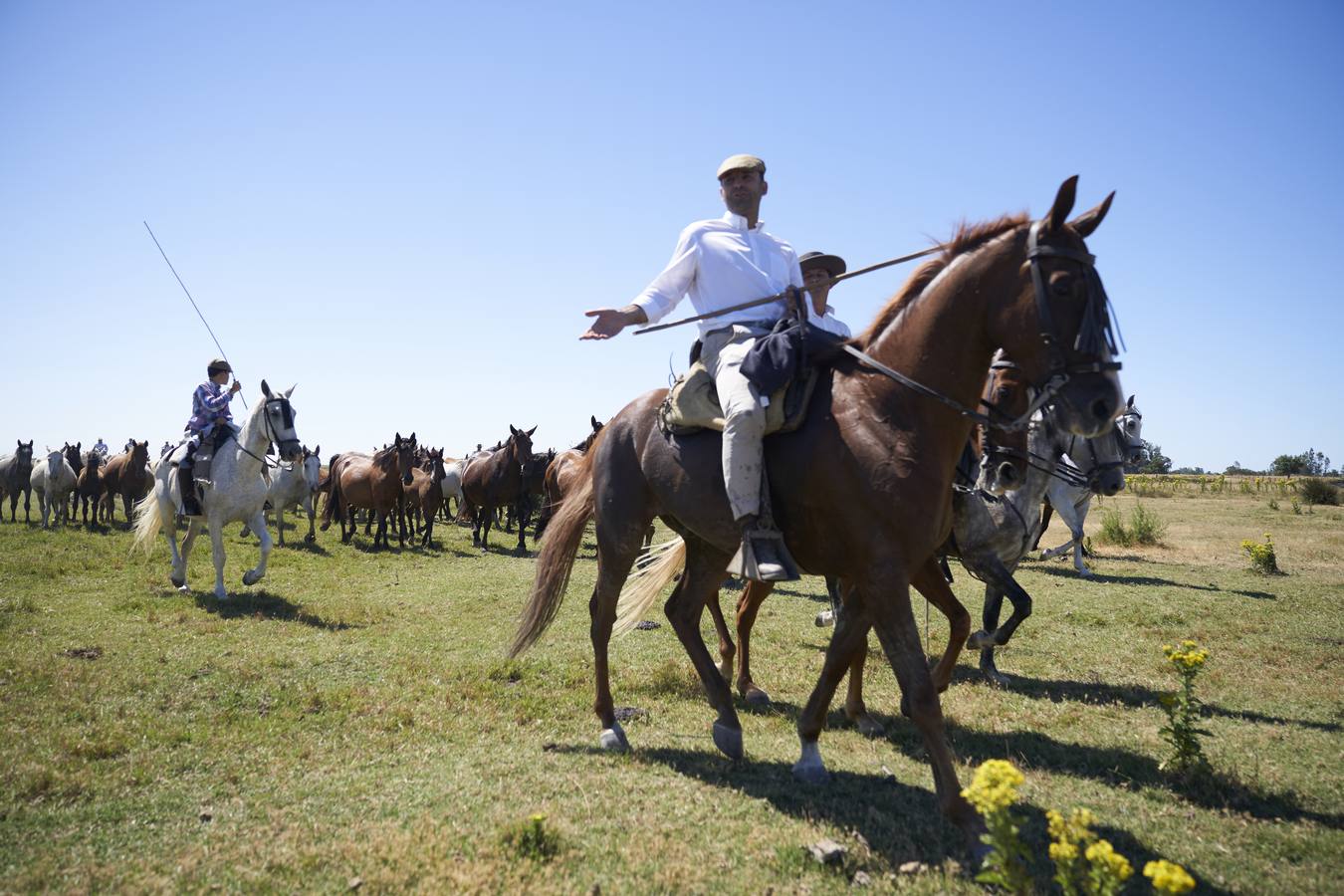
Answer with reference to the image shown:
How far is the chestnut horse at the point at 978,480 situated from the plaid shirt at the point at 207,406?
7932 millimetres

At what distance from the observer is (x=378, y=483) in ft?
62.0

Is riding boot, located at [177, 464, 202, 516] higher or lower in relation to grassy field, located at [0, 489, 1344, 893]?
higher

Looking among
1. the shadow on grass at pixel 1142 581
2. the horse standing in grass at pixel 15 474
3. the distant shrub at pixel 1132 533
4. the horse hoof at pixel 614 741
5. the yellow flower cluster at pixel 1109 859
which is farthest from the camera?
the horse standing in grass at pixel 15 474

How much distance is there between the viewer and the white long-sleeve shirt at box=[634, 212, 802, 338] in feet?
14.7

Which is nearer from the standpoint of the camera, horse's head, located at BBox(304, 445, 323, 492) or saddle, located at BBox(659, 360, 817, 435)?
saddle, located at BBox(659, 360, 817, 435)

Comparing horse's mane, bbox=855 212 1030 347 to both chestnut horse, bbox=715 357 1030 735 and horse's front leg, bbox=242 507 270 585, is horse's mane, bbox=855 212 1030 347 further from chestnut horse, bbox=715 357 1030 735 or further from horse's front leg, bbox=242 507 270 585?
horse's front leg, bbox=242 507 270 585

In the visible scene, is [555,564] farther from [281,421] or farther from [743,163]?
[281,421]

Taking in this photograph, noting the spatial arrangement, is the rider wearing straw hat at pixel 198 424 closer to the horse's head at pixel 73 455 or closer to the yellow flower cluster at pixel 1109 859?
the yellow flower cluster at pixel 1109 859

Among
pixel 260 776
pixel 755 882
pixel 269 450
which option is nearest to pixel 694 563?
pixel 755 882

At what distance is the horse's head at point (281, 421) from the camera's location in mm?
10227

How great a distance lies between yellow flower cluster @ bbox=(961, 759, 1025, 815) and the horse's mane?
2.35 meters

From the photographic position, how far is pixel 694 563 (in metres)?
5.22

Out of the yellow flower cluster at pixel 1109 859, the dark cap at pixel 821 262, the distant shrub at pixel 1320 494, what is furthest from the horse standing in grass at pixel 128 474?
the distant shrub at pixel 1320 494

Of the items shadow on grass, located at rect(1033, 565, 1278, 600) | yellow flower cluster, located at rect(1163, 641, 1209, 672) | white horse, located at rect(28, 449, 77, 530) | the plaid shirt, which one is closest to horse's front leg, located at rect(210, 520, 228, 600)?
the plaid shirt
